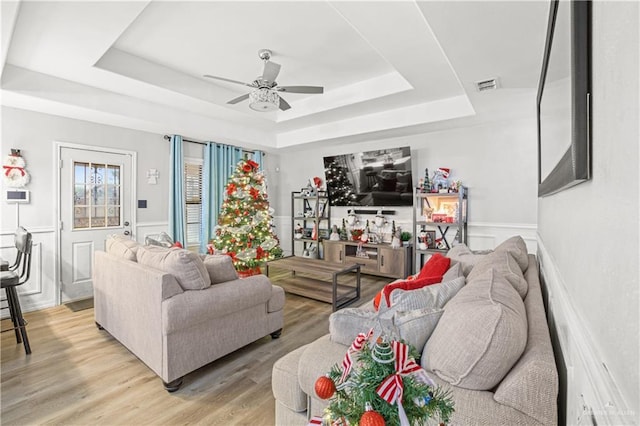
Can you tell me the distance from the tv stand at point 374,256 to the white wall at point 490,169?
602 mm

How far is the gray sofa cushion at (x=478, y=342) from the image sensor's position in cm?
100

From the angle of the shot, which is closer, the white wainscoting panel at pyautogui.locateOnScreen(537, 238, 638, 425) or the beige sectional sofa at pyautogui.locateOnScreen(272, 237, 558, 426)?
the white wainscoting panel at pyautogui.locateOnScreen(537, 238, 638, 425)

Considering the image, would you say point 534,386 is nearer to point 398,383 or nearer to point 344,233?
point 398,383

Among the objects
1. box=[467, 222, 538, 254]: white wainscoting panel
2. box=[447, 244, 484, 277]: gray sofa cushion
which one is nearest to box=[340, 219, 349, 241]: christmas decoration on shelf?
box=[467, 222, 538, 254]: white wainscoting panel

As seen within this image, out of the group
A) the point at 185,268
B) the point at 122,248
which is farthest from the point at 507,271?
the point at 122,248

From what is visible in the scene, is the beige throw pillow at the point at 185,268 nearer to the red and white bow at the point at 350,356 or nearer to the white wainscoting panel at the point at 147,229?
the red and white bow at the point at 350,356

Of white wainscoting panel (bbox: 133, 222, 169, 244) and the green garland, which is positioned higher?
white wainscoting panel (bbox: 133, 222, 169, 244)

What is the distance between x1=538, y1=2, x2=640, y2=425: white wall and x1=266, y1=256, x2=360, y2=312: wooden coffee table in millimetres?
3157

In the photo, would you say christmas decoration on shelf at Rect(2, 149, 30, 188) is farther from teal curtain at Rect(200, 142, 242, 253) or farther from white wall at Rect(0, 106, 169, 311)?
teal curtain at Rect(200, 142, 242, 253)

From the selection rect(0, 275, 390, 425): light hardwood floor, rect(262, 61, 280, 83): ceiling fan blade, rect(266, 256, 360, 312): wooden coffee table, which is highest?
rect(262, 61, 280, 83): ceiling fan blade

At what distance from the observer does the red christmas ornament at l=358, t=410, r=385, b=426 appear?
1.98 ft

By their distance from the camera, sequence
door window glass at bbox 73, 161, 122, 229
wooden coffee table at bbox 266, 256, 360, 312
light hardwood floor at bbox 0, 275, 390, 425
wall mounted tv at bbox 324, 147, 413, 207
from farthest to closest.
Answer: wall mounted tv at bbox 324, 147, 413, 207 < door window glass at bbox 73, 161, 122, 229 < wooden coffee table at bbox 266, 256, 360, 312 < light hardwood floor at bbox 0, 275, 390, 425

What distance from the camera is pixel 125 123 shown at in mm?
4383

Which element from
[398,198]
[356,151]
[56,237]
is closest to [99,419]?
[56,237]
